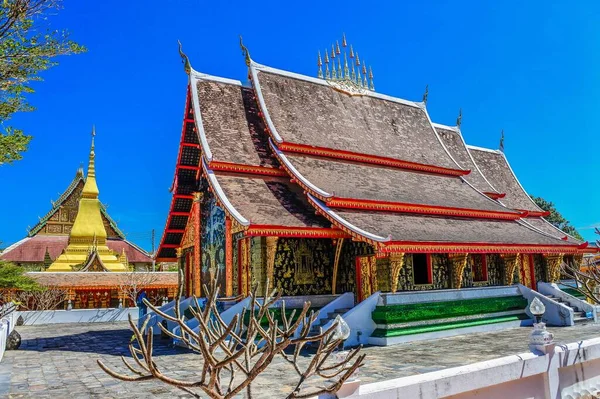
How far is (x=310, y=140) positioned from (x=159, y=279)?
42.6 ft

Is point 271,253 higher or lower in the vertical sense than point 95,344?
higher

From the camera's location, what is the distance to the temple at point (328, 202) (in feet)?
36.1

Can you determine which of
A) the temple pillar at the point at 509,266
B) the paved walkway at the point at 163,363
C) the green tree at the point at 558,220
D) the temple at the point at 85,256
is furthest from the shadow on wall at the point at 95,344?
the green tree at the point at 558,220

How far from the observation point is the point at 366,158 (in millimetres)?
14234

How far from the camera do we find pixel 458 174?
16266 mm

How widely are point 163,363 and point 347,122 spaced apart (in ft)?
31.7

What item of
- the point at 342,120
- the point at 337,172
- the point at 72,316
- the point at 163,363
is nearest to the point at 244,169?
the point at 337,172

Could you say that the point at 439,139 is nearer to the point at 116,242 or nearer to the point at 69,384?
the point at 69,384

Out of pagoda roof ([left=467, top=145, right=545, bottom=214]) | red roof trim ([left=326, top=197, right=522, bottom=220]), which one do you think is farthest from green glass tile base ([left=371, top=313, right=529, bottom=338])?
pagoda roof ([left=467, top=145, right=545, bottom=214])

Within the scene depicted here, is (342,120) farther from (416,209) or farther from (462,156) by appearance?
(462,156)

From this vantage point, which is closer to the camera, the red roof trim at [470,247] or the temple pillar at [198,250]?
the red roof trim at [470,247]

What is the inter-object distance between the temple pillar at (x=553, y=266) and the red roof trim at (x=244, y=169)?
28.3 ft

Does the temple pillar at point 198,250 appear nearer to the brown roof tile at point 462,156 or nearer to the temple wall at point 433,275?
the temple wall at point 433,275

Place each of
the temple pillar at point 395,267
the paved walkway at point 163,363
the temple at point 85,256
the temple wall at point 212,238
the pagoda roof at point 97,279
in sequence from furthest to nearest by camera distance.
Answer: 1. the temple at point 85,256
2. the pagoda roof at point 97,279
3. the temple wall at point 212,238
4. the temple pillar at point 395,267
5. the paved walkway at point 163,363
